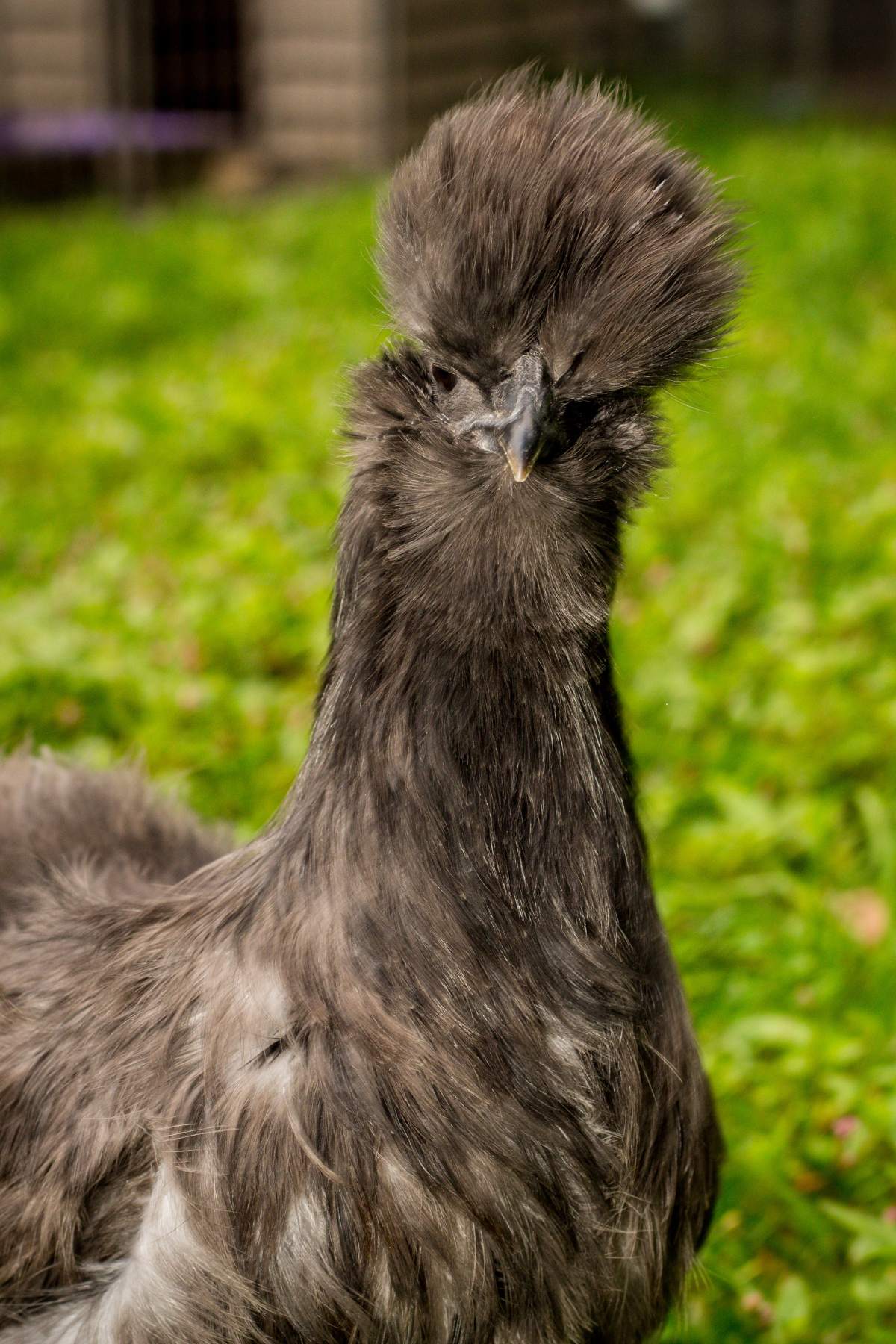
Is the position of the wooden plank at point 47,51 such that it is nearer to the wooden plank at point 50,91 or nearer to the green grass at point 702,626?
the wooden plank at point 50,91

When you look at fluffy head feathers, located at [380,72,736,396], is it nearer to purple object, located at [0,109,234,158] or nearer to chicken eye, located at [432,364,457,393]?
chicken eye, located at [432,364,457,393]

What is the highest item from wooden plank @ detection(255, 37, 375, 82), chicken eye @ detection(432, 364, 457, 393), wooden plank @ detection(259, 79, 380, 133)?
wooden plank @ detection(255, 37, 375, 82)

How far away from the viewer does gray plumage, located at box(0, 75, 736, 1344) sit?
2.09 metres

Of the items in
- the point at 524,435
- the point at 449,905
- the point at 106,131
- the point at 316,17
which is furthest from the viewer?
the point at 106,131

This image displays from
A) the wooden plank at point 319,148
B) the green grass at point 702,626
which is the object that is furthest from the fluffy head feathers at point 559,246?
the wooden plank at point 319,148

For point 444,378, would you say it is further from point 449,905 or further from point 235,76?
point 235,76

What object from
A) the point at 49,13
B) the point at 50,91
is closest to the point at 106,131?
the point at 50,91

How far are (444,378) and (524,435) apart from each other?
0.21 meters

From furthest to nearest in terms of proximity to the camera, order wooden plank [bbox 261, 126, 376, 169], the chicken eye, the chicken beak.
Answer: wooden plank [bbox 261, 126, 376, 169] → the chicken eye → the chicken beak

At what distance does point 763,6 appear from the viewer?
18031 mm

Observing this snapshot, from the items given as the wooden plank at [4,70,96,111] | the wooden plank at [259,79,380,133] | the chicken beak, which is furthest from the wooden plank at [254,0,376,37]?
the chicken beak

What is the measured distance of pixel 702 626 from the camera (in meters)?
4.93

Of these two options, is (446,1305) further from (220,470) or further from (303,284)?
(303,284)

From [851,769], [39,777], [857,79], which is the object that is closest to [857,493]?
[851,769]
